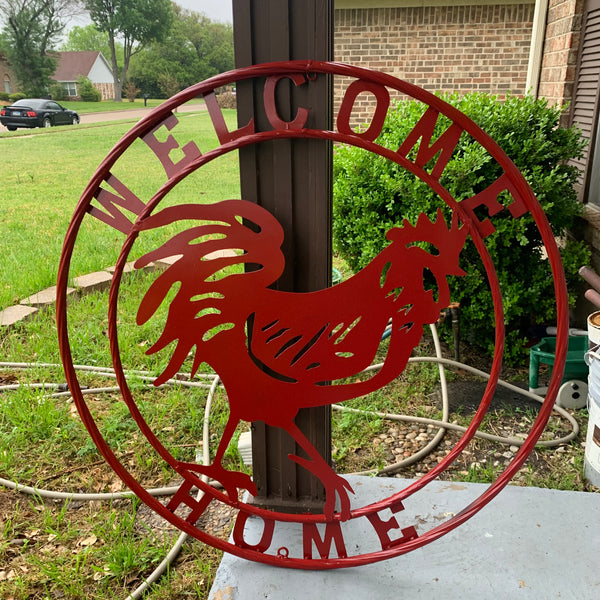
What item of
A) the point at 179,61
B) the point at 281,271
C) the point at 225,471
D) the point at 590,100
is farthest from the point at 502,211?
the point at 179,61

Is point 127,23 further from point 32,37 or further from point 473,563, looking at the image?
point 473,563

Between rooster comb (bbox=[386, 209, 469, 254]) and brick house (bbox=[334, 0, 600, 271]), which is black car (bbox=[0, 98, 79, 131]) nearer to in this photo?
brick house (bbox=[334, 0, 600, 271])

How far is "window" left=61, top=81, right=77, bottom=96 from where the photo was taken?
9712mm

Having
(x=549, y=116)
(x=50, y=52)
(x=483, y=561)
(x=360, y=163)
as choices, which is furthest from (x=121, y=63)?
(x=483, y=561)

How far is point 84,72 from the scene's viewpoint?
9938 millimetres

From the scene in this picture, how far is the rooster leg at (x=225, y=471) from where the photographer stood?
1273 mm

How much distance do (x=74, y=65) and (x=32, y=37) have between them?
1.70m

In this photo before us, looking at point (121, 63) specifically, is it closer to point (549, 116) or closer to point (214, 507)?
point (549, 116)

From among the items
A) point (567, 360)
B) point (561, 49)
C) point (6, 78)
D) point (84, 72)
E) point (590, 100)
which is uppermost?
point (84, 72)

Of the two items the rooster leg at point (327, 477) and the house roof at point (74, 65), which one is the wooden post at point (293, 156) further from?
the house roof at point (74, 65)

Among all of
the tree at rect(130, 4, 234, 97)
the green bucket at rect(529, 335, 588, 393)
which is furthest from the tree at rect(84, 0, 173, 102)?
the green bucket at rect(529, 335, 588, 393)

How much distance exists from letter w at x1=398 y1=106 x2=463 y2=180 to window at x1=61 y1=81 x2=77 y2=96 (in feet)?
33.5

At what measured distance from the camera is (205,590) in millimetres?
1535

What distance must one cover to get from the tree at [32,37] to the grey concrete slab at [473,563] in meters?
8.30
